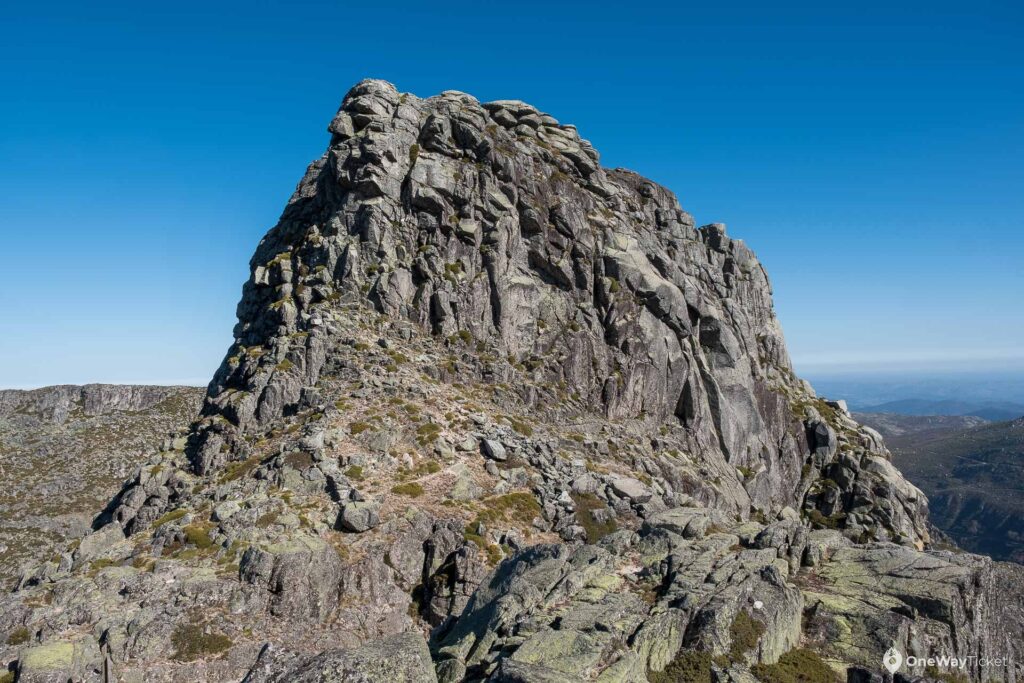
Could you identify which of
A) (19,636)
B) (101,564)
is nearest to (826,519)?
(101,564)

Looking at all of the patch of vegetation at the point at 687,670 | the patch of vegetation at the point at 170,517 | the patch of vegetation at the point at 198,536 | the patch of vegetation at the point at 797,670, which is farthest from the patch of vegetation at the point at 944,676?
the patch of vegetation at the point at 170,517

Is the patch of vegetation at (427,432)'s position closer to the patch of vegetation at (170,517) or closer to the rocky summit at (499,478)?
the rocky summit at (499,478)

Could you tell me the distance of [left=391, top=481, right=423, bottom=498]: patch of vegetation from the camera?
131 ft

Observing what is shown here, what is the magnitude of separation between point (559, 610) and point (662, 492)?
1259 inches

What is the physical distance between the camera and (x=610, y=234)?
67.5m

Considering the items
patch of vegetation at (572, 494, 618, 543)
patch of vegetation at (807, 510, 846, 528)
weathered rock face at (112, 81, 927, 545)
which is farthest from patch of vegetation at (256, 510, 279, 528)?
patch of vegetation at (807, 510, 846, 528)

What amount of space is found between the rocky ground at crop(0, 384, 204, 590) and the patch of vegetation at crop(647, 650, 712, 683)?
8068 centimetres

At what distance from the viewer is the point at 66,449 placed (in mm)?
114625

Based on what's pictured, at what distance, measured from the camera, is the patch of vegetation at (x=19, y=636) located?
26344 millimetres

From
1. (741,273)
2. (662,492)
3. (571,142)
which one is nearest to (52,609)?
(662,492)

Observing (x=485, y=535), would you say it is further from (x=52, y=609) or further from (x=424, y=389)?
(x=52, y=609)
